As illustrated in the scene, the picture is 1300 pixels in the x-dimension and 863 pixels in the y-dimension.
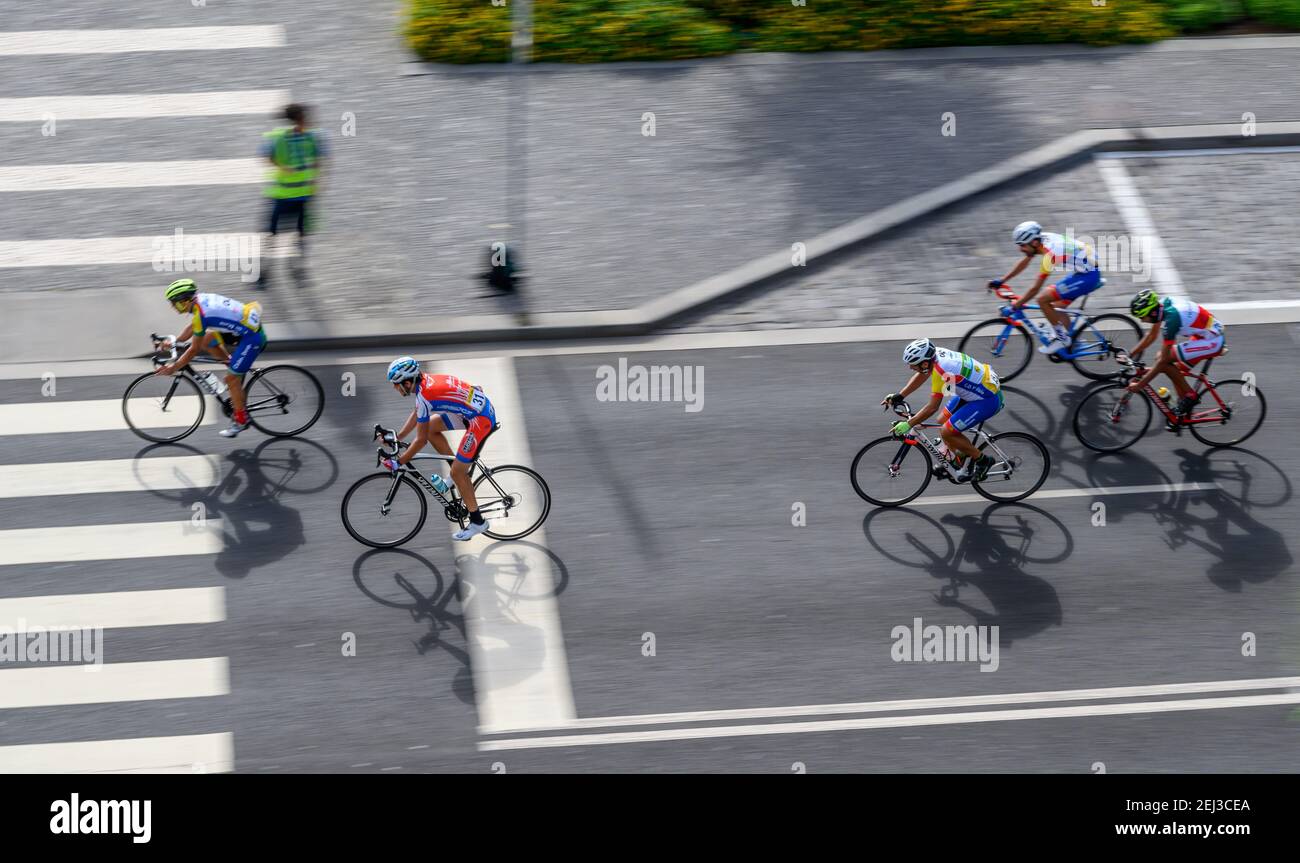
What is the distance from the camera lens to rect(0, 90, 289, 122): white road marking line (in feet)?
58.9

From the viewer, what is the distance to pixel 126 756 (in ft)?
33.7

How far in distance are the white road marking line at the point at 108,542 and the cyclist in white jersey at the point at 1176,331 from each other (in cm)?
974

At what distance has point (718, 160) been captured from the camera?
17562mm

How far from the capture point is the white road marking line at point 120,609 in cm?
1141

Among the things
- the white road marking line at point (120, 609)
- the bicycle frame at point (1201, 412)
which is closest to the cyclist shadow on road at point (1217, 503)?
the bicycle frame at point (1201, 412)

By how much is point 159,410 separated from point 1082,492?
9.95m

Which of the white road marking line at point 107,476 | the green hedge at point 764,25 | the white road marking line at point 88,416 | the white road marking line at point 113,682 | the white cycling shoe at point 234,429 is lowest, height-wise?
the white road marking line at point 113,682

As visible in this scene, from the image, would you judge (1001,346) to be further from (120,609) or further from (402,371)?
(120,609)

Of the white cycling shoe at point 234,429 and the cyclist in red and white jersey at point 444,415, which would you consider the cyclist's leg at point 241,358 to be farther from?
the cyclist in red and white jersey at point 444,415

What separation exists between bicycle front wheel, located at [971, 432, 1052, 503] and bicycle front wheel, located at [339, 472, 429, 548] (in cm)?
577

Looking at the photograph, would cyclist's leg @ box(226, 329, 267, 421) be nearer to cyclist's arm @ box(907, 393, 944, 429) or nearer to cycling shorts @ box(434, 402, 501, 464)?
cycling shorts @ box(434, 402, 501, 464)

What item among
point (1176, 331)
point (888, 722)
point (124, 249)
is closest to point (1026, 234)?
point (1176, 331)

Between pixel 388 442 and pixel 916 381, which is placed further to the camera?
pixel 916 381

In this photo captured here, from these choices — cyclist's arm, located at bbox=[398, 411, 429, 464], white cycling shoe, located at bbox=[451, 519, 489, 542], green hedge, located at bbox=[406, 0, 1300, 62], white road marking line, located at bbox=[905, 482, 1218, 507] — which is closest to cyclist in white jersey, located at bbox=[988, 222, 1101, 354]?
white road marking line, located at bbox=[905, 482, 1218, 507]
